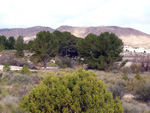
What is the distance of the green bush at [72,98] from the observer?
3537mm

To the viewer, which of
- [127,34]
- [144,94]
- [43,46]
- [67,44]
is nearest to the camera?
[144,94]

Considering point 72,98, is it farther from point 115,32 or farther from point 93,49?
point 115,32

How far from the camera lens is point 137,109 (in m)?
5.57

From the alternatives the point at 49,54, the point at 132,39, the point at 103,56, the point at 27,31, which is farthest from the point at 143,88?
the point at 27,31

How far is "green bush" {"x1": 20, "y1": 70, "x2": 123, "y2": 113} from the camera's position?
11.6 feet

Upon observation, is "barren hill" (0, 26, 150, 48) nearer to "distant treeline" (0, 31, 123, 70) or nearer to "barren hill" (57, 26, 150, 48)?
"barren hill" (57, 26, 150, 48)

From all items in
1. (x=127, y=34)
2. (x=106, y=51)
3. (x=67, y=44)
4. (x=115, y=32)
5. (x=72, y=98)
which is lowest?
(x=72, y=98)

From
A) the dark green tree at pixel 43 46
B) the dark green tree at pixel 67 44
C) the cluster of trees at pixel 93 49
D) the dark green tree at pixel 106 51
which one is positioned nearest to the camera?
the dark green tree at pixel 106 51

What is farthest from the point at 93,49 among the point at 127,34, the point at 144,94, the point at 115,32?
the point at 115,32

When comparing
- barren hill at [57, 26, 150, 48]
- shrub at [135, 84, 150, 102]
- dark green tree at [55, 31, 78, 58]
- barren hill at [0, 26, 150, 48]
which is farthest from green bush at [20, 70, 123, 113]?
barren hill at [0, 26, 150, 48]

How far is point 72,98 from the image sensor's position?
3623 mm

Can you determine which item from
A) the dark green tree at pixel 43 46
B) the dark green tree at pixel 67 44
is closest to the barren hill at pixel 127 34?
the dark green tree at pixel 67 44

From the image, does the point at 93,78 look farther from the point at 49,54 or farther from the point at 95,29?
the point at 95,29

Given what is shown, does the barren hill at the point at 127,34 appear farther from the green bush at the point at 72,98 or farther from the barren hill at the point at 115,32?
Answer: the green bush at the point at 72,98
